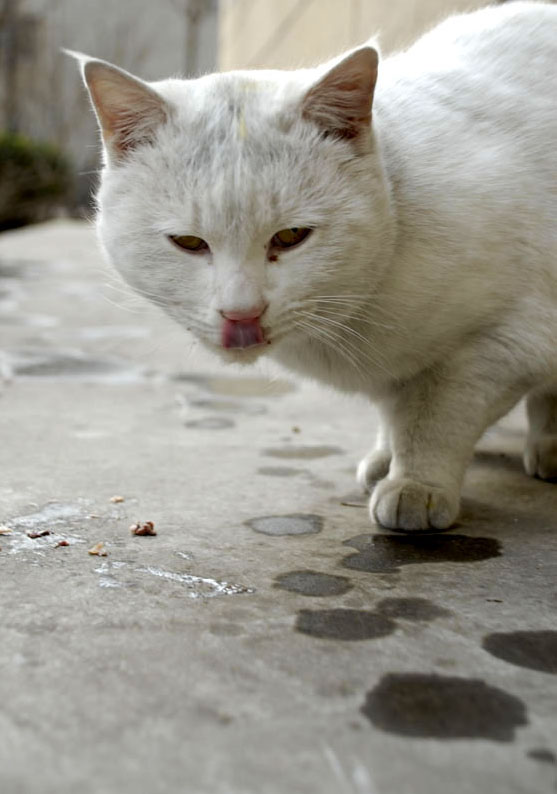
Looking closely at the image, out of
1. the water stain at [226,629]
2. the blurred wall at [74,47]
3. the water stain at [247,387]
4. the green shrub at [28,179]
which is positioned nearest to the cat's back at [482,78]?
the water stain at [226,629]

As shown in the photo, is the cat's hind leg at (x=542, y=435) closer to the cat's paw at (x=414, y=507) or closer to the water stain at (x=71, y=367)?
the cat's paw at (x=414, y=507)

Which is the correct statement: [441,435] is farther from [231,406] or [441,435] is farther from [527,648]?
[231,406]

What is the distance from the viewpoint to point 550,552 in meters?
1.43

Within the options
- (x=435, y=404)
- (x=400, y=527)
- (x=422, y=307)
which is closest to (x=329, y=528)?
(x=400, y=527)

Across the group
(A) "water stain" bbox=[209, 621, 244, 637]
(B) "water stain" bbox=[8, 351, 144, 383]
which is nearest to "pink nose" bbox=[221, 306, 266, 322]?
(A) "water stain" bbox=[209, 621, 244, 637]

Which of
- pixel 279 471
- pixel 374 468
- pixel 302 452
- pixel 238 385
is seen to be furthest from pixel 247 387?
pixel 374 468

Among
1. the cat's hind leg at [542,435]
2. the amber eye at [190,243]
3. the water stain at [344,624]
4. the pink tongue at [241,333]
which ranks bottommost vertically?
the water stain at [344,624]

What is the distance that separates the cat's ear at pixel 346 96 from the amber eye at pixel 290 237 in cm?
18

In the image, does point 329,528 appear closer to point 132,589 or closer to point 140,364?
point 132,589

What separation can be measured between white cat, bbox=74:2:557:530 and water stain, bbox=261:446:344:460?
40 cm

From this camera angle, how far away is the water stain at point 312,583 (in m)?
1.28

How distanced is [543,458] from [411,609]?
0.77 metres

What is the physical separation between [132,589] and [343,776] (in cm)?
52

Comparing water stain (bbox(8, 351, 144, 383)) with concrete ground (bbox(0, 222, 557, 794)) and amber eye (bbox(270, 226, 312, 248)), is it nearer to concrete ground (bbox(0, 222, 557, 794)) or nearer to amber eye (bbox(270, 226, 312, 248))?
concrete ground (bbox(0, 222, 557, 794))
